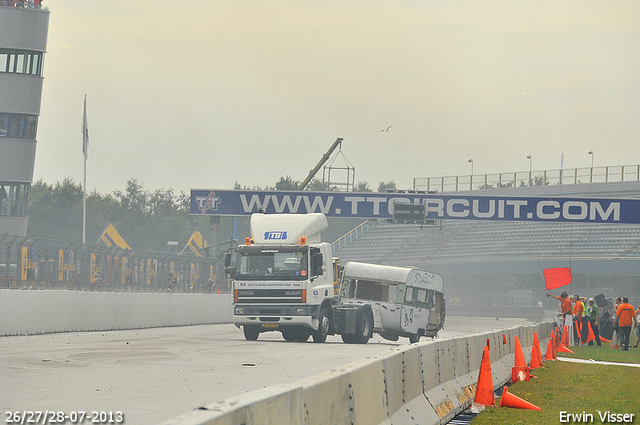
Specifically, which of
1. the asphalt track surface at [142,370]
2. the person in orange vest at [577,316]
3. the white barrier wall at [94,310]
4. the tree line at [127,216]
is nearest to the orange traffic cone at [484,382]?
the asphalt track surface at [142,370]

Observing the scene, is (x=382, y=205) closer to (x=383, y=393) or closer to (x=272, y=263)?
(x=272, y=263)

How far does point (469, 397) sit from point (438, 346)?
→ 1371 millimetres

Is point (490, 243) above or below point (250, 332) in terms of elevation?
above

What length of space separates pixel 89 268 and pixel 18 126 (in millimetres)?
28781

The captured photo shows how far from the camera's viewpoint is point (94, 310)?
26.3 m

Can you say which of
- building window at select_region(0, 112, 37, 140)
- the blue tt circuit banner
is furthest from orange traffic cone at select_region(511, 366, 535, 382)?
building window at select_region(0, 112, 37, 140)

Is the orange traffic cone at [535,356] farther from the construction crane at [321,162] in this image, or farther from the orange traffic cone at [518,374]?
the construction crane at [321,162]

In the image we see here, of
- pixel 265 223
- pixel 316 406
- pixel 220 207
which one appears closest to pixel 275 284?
pixel 265 223

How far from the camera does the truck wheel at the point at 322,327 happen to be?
2345cm

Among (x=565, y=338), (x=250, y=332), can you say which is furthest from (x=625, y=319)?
(x=250, y=332)

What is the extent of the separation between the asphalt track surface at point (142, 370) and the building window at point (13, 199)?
102 ft

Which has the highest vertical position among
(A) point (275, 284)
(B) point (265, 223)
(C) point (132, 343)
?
(B) point (265, 223)

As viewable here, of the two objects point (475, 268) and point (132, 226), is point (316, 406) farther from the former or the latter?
point (132, 226)

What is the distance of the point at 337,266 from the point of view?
83.4 feet
